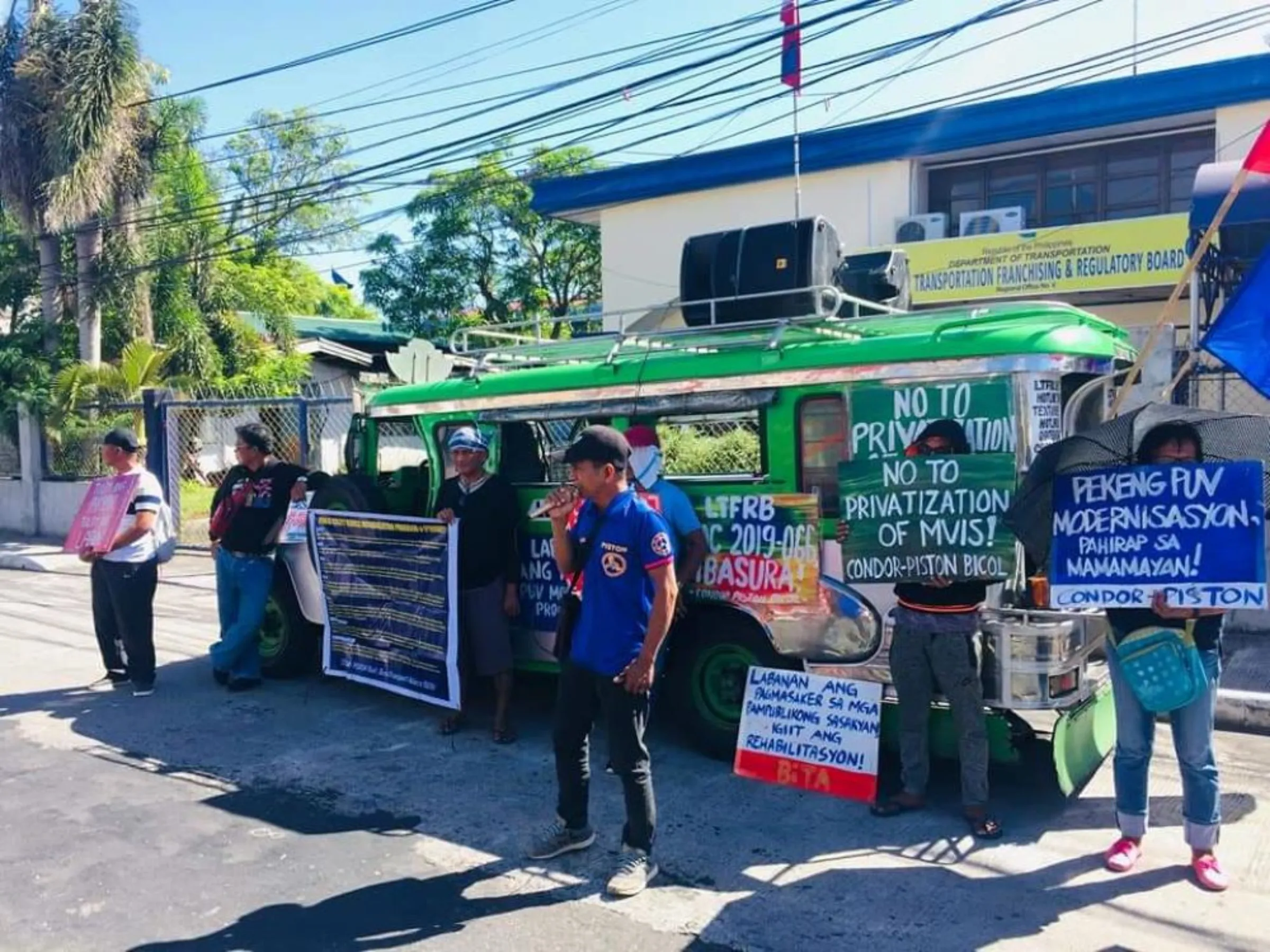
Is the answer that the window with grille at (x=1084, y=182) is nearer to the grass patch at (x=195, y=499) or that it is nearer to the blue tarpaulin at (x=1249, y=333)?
the blue tarpaulin at (x=1249, y=333)

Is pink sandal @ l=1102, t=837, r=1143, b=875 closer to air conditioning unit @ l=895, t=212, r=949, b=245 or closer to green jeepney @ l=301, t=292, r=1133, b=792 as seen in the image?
green jeepney @ l=301, t=292, r=1133, b=792

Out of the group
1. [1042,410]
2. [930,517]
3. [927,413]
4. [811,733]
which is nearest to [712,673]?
[811,733]

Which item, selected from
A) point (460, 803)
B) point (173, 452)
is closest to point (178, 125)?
point (173, 452)

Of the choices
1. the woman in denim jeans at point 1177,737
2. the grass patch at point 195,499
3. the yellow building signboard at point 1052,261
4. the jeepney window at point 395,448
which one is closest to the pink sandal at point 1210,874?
the woman in denim jeans at point 1177,737

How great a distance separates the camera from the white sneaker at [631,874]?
425 centimetres

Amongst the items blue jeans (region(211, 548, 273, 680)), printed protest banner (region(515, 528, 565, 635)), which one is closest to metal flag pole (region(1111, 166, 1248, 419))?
printed protest banner (region(515, 528, 565, 635))

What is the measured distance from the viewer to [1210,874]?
167 inches

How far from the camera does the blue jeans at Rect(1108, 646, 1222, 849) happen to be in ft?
14.0

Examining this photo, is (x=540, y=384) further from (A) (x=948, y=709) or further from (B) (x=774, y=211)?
(B) (x=774, y=211)

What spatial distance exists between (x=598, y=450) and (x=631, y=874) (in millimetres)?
1668

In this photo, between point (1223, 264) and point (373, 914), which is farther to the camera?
point (1223, 264)

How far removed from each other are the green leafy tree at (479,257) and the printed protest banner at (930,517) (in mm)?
Answer: 20104

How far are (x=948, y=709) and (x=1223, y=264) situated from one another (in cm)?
695

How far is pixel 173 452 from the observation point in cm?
1566
